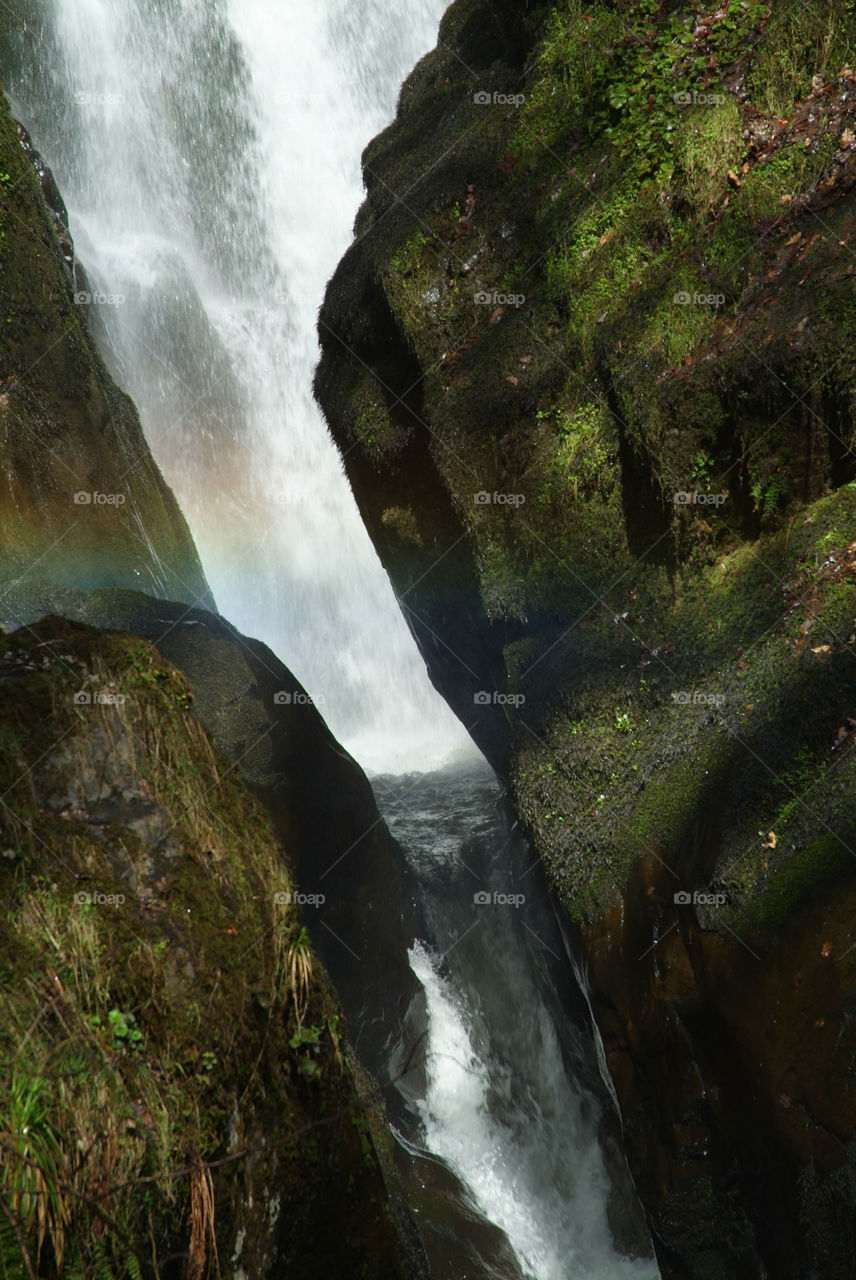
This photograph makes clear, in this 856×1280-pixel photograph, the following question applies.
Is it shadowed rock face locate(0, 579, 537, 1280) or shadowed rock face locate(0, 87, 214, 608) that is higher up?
shadowed rock face locate(0, 87, 214, 608)

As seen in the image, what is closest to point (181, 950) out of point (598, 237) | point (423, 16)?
point (598, 237)

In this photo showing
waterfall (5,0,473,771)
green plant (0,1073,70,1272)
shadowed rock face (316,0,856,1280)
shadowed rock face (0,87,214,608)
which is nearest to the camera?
green plant (0,1073,70,1272)

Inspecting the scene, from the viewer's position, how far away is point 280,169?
2045 cm

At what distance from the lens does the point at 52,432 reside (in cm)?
920

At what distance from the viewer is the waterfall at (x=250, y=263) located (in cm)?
1781

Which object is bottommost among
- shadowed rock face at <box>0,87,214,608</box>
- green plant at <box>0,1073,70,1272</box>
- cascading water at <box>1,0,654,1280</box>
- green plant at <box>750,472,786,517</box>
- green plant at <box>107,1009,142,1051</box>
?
green plant at <box>0,1073,70,1272</box>

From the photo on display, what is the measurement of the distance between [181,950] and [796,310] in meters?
5.64

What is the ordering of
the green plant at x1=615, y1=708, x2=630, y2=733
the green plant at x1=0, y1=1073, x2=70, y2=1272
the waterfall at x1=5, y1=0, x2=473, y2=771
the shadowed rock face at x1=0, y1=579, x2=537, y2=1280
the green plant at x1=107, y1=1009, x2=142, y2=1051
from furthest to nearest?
the waterfall at x1=5, y1=0, x2=473, y2=771
the shadowed rock face at x1=0, y1=579, x2=537, y2=1280
the green plant at x1=615, y1=708, x2=630, y2=733
the green plant at x1=107, y1=1009, x2=142, y2=1051
the green plant at x1=0, y1=1073, x2=70, y2=1272

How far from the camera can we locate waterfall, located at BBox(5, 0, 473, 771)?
1781cm

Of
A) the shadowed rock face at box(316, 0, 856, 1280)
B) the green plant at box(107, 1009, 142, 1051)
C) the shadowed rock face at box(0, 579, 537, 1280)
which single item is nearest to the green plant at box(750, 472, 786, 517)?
the shadowed rock face at box(316, 0, 856, 1280)

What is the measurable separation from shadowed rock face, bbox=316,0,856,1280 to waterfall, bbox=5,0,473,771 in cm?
1058

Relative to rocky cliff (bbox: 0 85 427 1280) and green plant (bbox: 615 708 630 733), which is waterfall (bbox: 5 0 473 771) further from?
rocky cliff (bbox: 0 85 427 1280)

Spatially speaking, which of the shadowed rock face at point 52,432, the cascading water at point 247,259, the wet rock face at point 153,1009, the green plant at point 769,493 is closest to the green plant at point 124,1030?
the wet rock face at point 153,1009

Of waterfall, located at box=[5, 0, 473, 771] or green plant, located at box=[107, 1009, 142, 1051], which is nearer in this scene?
green plant, located at box=[107, 1009, 142, 1051]
